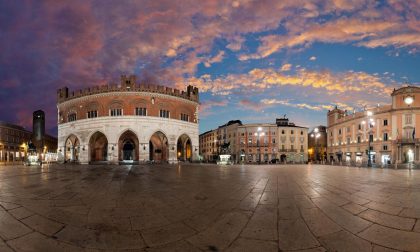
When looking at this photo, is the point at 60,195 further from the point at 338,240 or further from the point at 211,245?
the point at 338,240

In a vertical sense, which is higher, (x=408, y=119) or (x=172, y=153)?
(x=408, y=119)

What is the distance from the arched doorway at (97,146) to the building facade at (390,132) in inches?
2054

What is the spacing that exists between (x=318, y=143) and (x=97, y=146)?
269 ft

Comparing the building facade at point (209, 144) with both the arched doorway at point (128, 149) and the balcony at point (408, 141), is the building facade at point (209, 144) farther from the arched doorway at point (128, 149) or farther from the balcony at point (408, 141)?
the balcony at point (408, 141)

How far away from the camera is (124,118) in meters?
43.7

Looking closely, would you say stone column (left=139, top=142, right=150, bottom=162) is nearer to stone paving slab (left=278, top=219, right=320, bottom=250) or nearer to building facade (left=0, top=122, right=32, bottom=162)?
stone paving slab (left=278, top=219, right=320, bottom=250)

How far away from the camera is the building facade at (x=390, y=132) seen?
174ft

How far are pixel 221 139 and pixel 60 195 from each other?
9046cm

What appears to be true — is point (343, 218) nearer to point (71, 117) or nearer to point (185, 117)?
point (185, 117)

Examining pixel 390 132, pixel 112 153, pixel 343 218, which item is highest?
pixel 390 132

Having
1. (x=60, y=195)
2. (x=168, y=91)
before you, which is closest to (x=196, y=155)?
(x=168, y=91)

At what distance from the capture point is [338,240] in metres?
4.84

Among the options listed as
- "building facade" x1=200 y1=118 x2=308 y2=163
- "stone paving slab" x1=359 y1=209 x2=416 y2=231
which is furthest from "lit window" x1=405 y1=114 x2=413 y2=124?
"stone paving slab" x1=359 y1=209 x2=416 y2=231

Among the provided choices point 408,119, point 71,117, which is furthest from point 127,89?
point 408,119
